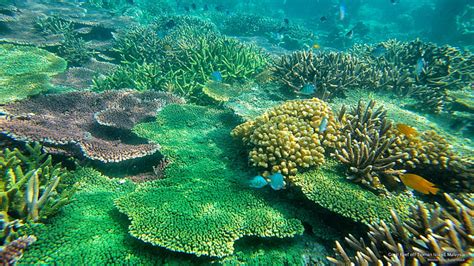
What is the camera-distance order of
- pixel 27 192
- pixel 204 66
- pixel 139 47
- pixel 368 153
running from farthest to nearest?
1. pixel 139 47
2. pixel 204 66
3. pixel 368 153
4. pixel 27 192

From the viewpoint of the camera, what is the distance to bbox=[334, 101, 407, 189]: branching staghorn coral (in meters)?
3.44

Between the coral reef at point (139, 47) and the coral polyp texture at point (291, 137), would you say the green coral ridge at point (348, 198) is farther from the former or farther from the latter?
the coral reef at point (139, 47)

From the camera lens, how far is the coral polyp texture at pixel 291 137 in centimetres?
356

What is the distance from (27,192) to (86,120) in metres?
2.31

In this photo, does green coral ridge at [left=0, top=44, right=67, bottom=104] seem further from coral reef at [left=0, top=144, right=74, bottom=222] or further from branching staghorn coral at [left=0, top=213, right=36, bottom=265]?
branching staghorn coral at [left=0, top=213, right=36, bottom=265]

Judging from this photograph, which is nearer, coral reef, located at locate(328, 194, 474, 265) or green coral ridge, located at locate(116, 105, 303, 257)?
coral reef, located at locate(328, 194, 474, 265)

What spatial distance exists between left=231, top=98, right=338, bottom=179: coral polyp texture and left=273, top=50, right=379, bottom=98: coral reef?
1.81m

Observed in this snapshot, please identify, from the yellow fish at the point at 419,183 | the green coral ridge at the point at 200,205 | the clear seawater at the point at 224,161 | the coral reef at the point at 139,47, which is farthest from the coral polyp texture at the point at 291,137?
the coral reef at the point at 139,47

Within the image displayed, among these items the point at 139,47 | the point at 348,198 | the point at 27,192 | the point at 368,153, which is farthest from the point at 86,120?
the point at 139,47

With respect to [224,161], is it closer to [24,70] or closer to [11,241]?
[11,241]

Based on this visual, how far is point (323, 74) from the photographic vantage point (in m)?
6.14

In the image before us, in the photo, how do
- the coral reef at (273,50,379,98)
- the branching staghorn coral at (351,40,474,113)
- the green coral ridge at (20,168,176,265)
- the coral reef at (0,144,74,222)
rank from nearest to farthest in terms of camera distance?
the green coral ridge at (20,168,176,265) < the coral reef at (0,144,74,222) < the coral reef at (273,50,379,98) < the branching staghorn coral at (351,40,474,113)

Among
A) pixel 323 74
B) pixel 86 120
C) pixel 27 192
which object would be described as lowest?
pixel 27 192

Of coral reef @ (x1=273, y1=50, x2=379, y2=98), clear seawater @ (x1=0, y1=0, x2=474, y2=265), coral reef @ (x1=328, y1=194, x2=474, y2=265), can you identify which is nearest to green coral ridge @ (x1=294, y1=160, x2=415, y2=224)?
clear seawater @ (x1=0, y1=0, x2=474, y2=265)
